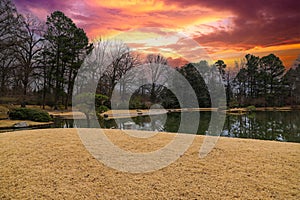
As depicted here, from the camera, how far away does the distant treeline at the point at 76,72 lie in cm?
1521

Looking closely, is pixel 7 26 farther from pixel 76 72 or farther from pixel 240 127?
pixel 240 127

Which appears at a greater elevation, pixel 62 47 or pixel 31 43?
pixel 62 47

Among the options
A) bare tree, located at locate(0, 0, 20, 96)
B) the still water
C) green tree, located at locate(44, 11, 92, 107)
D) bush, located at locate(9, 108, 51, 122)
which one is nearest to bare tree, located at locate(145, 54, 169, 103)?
→ the still water

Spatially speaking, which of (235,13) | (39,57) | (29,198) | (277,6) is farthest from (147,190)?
(39,57)

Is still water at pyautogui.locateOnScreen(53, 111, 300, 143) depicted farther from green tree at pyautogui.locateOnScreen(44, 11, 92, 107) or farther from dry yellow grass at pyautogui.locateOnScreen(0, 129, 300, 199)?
green tree at pyautogui.locateOnScreen(44, 11, 92, 107)

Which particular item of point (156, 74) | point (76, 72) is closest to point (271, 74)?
point (156, 74)

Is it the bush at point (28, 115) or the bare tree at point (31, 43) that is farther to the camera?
the bare tree at point (31, 43)

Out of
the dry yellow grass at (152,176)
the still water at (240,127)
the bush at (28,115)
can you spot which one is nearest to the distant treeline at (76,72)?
the bush at (28,115)

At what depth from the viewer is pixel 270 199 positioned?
2.25 m

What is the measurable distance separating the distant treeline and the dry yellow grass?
1121 centimetres

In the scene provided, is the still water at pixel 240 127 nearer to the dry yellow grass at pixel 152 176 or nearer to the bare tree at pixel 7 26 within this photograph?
the dry yellow grass at pixel 152 176

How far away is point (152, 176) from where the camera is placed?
2811 millimetres

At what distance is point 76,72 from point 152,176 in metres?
19.4

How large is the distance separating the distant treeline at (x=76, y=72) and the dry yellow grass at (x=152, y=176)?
11208 mm
